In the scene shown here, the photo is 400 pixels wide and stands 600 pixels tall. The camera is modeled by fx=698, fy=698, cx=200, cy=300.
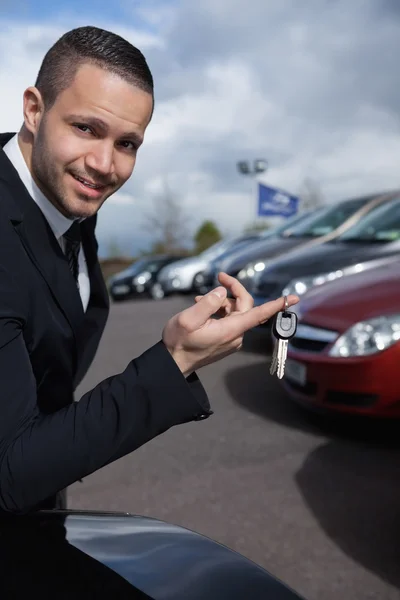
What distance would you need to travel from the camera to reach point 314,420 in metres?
4.66

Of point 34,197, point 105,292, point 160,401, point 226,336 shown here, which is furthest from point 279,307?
point 105,292

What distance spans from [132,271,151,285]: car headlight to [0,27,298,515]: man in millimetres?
15527

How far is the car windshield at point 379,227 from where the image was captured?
693 centimetres

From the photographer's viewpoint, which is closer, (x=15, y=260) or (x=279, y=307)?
(x=279, y=307)

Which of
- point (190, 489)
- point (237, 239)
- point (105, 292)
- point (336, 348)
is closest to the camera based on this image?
point (105, 292)

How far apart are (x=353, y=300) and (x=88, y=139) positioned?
3001mm

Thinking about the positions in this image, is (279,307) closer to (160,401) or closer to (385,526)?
(160,401)

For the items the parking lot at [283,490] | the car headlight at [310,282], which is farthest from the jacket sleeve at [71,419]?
the car headlight at [310,282]

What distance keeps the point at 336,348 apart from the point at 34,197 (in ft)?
9.15

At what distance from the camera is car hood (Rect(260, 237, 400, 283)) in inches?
260

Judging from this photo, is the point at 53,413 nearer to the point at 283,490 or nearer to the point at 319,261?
the point at 283,490

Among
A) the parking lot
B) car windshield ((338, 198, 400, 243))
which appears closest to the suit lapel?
the parking lot

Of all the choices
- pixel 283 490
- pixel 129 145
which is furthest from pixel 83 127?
pixel 283 490

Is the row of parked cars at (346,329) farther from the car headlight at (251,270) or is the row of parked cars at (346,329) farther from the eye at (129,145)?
the eye at (129,145)
